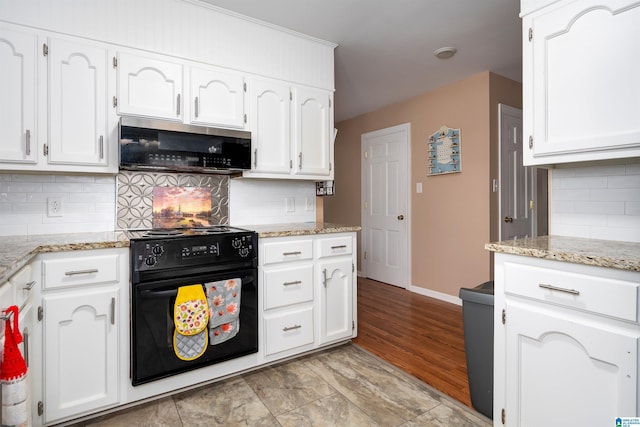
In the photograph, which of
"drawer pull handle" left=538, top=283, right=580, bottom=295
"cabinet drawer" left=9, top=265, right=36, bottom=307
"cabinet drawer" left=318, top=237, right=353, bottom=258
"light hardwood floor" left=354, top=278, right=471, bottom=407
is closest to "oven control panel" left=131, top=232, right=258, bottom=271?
"cabinet drawer" left=9, top=265, right=36, bottom=307

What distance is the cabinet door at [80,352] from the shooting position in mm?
1648

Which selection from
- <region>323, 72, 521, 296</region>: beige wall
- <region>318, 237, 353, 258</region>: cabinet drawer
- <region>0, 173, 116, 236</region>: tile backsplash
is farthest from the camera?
<region>323, 72, 521, 296</region>: beige wall

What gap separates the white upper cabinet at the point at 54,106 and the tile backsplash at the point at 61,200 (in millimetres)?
258

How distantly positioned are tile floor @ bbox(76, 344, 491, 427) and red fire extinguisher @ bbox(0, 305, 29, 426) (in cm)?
93

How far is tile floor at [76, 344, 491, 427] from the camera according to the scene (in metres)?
1.77

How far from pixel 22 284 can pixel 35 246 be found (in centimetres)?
25

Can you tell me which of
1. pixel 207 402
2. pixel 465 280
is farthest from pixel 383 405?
pixel 465 280

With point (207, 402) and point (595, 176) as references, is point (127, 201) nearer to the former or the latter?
point (207, 402)

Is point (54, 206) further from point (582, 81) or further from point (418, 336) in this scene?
point (582, 81)

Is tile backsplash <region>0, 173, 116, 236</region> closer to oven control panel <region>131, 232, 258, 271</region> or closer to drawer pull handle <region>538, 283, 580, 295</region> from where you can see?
oven control panel <region>131, 232, 258, 271</region>

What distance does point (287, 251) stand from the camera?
2.32 m

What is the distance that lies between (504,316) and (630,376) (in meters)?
0.46

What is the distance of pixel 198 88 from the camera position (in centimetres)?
233

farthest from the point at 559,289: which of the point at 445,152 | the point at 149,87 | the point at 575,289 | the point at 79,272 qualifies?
the point at 445,152
